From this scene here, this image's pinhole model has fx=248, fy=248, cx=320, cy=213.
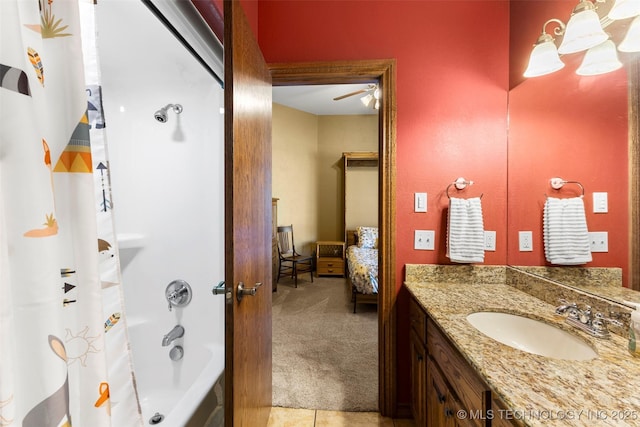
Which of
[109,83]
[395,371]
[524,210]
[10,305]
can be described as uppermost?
[109,83]

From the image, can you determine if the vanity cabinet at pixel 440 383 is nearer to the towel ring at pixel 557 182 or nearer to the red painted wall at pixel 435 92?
the red painted wall at pixel 435 92

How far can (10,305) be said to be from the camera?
402 mm

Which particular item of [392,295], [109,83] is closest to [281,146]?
[109,83]

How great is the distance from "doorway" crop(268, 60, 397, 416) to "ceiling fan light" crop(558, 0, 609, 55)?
84cm

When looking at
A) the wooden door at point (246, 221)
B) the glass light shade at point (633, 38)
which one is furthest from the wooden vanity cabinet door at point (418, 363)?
the glass light shade at point (633, 38)

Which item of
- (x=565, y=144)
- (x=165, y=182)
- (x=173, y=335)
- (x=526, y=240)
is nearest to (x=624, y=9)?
(x=565, y=144)

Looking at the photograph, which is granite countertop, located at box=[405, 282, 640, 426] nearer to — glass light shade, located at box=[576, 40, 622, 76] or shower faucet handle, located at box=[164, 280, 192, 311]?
glass light shade, located at box=[576, 40, 622, 76]

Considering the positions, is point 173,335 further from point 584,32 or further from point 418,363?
point 584,32

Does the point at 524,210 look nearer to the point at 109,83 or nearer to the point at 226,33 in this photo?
the point at 226,33

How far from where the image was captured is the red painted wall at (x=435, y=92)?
1611 mm

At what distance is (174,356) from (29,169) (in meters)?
1.56

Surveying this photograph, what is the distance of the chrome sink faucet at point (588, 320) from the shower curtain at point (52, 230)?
1.55 m

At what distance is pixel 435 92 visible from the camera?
1.63m

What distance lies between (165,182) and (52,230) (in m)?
1.32
